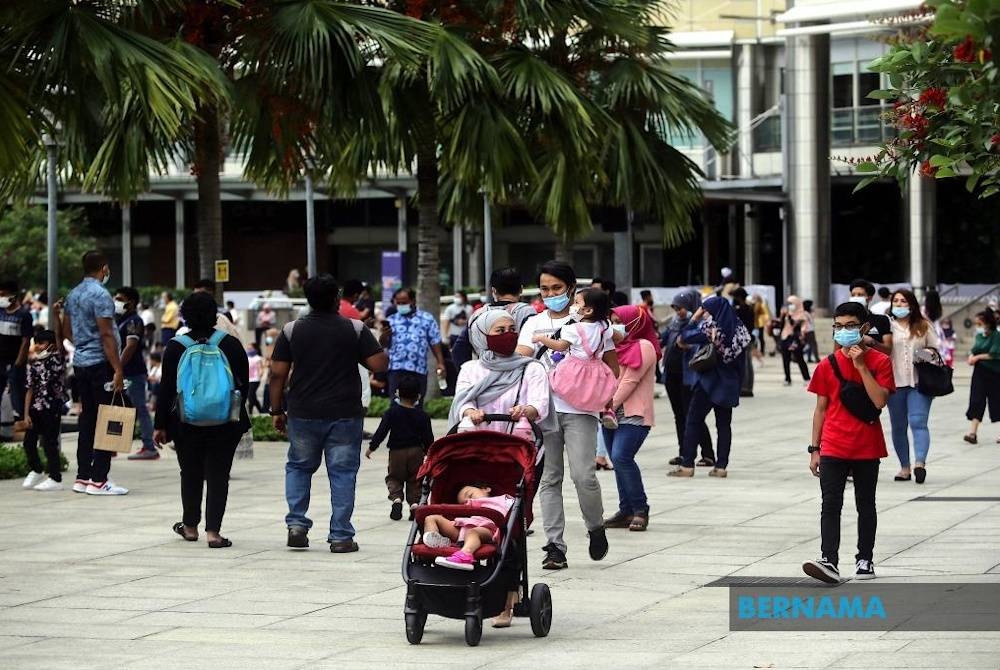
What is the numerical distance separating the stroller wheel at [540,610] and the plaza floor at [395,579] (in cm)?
6

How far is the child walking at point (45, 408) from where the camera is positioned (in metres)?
14.4

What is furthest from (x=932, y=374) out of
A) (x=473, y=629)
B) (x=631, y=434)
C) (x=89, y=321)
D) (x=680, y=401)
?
(x=473, y=629)

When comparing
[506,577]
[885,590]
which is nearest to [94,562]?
[506,577]

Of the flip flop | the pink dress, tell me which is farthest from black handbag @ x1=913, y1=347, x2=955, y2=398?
the pink dress

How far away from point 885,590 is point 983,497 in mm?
4901

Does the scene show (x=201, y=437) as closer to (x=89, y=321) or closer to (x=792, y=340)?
(x=89, y=321)

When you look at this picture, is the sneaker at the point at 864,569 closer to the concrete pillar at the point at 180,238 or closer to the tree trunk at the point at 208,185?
the tree trunk at the point at 208,185

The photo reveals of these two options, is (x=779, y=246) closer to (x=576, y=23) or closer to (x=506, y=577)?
(x=576, y=23)

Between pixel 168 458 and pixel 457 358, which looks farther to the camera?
pixel 168 458

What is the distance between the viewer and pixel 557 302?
10.7m

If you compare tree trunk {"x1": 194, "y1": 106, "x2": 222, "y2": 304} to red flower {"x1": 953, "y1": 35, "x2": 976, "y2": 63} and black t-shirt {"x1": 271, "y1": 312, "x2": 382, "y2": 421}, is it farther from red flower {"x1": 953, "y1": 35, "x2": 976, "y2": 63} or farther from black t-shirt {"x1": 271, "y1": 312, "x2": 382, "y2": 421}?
red flower {"x1": 953, "y1": 35, "x2": 976, "y2": 63}

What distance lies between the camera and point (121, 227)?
199 feet

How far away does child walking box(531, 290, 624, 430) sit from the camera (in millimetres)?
10516

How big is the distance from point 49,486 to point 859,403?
7529 millimetres
